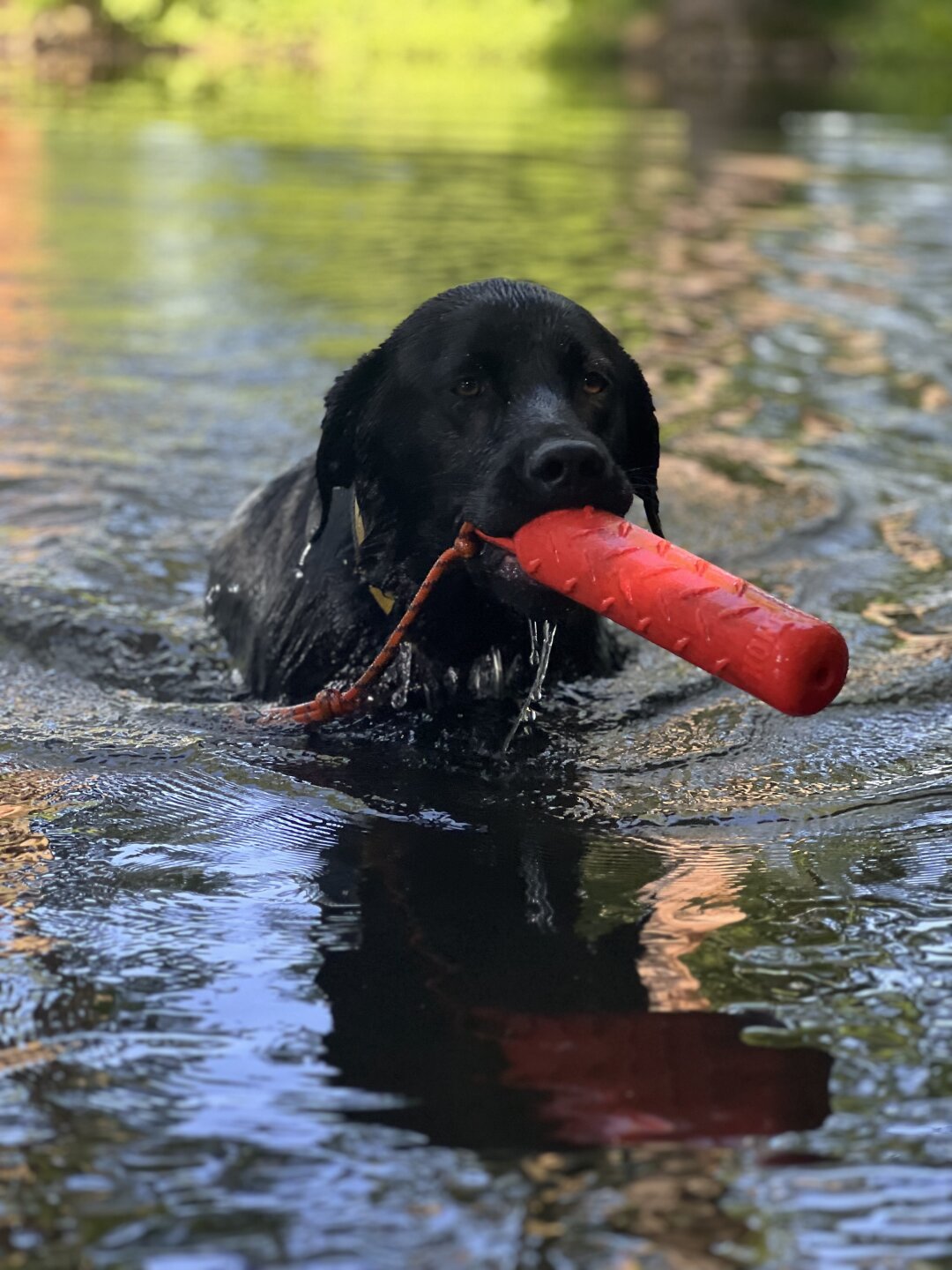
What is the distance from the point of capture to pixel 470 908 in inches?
143

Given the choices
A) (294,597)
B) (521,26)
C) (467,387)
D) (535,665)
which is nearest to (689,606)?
(467,387)

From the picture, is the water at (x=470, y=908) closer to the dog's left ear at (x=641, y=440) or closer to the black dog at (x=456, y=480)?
the black dog at (x=456, y=480)

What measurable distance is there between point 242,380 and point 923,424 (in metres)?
3.87

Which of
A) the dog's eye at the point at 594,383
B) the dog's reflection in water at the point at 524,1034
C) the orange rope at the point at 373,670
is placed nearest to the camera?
the dog's reflection in water at the point at 524,1034

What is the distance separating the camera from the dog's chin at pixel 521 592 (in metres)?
4.19

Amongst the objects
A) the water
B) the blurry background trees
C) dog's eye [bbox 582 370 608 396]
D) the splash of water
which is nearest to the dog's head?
dog's eye [bbox 582 370 608 396]

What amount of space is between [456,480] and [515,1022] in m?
1.74

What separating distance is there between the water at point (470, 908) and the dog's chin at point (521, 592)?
50cm

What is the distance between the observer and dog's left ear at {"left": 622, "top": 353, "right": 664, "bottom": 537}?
475 centimetres

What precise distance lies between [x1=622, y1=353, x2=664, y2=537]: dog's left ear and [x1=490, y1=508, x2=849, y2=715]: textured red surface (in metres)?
0.77

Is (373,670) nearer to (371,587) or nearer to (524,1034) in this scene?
(371,587)

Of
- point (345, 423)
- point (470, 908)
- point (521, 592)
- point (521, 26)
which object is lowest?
point (470, 908)

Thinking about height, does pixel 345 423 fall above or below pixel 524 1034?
above

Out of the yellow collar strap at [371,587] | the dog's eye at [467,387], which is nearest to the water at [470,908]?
the yellow collar strap at [371,587]
